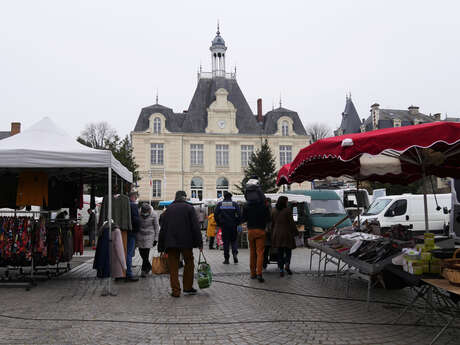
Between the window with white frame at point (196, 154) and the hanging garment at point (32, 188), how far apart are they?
42.6m

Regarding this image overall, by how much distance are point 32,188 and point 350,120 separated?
198ft

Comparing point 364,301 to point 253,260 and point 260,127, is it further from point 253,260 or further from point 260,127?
point 260,127

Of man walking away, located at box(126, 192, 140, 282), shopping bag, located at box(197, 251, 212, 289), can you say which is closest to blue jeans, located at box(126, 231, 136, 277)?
man walking away, located at box(126, 192, 140, 282)

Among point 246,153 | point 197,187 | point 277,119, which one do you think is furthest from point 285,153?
point 197,187

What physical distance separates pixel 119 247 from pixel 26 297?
5.62 ft

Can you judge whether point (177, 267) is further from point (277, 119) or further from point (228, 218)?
point (277, 119)

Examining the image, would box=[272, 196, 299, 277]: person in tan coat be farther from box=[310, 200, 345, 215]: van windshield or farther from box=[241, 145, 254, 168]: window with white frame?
box=[241, 145, 254, 168]: window with white frame

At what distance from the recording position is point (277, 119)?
179 feet

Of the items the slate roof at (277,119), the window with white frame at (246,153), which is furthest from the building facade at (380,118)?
the window with white frame at (246,153)

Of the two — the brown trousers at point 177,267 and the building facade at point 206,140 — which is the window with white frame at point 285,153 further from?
the brown trousers at point 177,267

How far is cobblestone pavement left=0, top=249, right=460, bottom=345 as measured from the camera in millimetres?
5020

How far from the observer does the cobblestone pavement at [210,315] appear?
5.02m

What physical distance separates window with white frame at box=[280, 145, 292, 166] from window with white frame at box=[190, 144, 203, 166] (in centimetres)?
978

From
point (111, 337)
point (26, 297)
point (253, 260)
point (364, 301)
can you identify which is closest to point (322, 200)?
point (253, 260)
